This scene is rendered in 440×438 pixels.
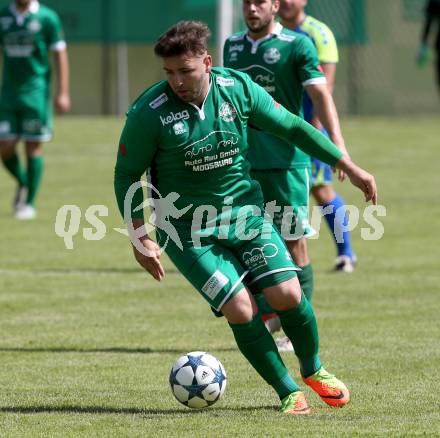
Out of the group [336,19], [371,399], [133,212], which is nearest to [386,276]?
[371,399]

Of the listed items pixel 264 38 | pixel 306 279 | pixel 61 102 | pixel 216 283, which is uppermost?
pixel 264 38

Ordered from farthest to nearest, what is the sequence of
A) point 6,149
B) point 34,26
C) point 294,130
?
1. point 6,149
2. point 34,26
3. point 294,130

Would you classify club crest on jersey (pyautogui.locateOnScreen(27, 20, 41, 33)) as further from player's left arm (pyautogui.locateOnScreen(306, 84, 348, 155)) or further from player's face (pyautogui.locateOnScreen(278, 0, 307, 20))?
player's left arm (pyautogui.locateOnScreen(306, 84, 348, 155))

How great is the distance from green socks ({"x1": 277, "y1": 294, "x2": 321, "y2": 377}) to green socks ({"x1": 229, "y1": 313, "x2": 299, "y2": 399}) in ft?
0.48

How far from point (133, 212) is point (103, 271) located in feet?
15.8

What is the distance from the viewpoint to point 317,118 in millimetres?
7582

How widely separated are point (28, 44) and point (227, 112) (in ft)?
27.2

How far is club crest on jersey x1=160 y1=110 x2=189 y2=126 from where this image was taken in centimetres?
553

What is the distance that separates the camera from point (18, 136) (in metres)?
13.6

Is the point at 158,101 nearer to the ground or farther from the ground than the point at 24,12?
farther from the ground

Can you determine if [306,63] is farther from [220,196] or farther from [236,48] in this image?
[220,196]

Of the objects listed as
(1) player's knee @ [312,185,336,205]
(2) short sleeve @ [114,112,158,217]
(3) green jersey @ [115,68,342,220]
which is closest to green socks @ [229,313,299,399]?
(3) green jersey @ [115,68,342,220]

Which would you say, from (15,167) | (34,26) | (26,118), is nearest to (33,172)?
(15,167)

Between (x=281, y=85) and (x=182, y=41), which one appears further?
(x=281, y=85)
